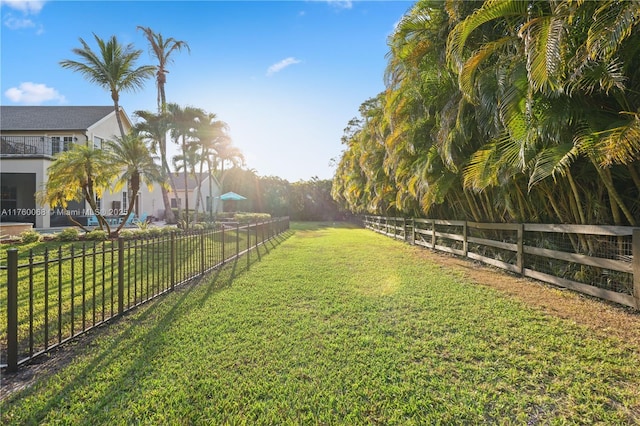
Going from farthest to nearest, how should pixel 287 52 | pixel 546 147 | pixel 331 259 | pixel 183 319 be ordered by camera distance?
1. pixel 287 52
2. pixel 331 259
3. pixel 546 147
4. pixel 183 319

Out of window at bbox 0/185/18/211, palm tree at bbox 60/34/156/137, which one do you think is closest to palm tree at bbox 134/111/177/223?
palm tree at bbox 60/34/156/137

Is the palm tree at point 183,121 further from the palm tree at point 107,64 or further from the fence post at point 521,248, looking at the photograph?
the fence post at point 521,248

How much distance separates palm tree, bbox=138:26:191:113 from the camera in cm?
1752

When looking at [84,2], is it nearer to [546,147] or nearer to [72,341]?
[72,341]

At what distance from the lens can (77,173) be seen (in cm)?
1025

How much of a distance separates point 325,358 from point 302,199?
32.1 meters

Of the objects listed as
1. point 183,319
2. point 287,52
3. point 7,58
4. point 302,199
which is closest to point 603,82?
point 183,319

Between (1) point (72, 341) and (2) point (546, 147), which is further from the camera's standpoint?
(2) point (546, 147)

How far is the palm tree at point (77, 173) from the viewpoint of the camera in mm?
10203

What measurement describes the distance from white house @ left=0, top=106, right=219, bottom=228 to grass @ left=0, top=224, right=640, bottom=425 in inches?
672

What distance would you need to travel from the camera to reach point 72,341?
3.25 metres

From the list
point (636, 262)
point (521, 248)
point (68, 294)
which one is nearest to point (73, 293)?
point (68, 294)

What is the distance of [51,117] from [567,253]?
27.5m

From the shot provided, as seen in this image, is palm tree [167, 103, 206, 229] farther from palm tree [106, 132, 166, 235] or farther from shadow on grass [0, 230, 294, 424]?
shadow on grass [0, 230, 294, 424]
